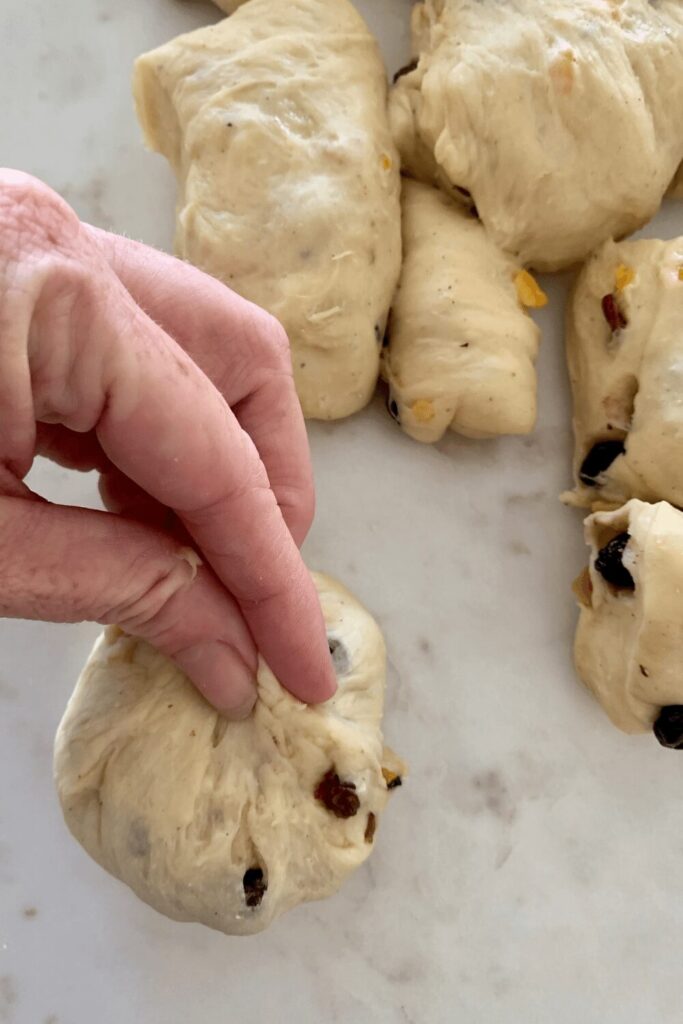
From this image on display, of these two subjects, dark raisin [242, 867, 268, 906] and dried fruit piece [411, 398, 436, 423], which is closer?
dark raisin [242, 867, 268, 906]

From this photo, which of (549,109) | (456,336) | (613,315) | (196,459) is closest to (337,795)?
(196,459)

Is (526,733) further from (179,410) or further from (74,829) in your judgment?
(179,410)

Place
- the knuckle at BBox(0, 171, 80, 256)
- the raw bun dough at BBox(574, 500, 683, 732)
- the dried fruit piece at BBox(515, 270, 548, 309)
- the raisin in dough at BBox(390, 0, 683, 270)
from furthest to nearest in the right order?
the dried fruit piece at BBox(515, 270, 548, 309) < the raisin in dough at BBox(390, 0, 683, 270) < the raw bun dough at BBox(574, 500, 683, 732) < the knuckle at BBox(0, 171, 80, 256)

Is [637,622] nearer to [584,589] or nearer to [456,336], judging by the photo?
[584,589]

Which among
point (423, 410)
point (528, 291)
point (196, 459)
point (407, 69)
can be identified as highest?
point (407, 69)

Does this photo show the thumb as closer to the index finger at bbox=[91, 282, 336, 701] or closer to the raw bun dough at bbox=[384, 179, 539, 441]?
the index finger at bbox=[91, 282, 336, 701]

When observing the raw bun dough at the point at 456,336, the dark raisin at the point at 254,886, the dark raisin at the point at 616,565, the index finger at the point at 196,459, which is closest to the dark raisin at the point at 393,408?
the raw bun dough at the point at 456,336

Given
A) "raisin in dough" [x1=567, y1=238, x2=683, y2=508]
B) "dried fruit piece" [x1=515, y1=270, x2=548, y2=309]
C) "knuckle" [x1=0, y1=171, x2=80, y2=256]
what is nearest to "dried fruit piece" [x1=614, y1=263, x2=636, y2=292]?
"raisin in dough" [x1=567, y1=238, x2=683, y2=508]
